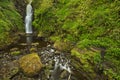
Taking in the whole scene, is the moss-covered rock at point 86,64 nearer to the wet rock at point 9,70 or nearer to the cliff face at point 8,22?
the wet rock at point 9,70

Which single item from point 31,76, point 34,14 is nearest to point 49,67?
point 31,76

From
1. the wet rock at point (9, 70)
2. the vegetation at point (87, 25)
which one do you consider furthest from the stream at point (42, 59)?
the vegetation at point (87, 25)

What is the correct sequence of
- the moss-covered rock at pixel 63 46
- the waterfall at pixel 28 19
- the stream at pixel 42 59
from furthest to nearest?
the waterfall at pixel 28 19
the moss-covered rock at pixel 63 46
the stream at pixel 42 59

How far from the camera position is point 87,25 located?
21.5 m

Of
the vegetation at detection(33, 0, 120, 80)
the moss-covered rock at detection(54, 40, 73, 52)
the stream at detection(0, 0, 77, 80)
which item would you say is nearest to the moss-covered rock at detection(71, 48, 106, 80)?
the vegetation at detection(33, 0, 120, 80)

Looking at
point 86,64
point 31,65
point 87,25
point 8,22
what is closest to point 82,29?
point 87,25

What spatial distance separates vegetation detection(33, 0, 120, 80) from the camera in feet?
52.7

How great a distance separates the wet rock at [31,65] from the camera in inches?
695

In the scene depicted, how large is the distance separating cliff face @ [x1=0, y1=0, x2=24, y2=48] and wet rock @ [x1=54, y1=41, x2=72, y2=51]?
18.2 ft

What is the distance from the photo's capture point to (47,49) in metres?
22.7

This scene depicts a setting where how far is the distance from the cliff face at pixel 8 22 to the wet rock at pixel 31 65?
610 cm

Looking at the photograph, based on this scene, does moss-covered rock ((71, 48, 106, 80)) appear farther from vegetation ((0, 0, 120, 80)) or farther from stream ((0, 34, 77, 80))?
stream ((0, 34, 77, 80))

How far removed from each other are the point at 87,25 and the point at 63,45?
10.1 feet

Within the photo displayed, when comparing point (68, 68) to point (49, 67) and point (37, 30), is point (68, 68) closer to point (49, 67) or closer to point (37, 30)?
point (49, 67)
